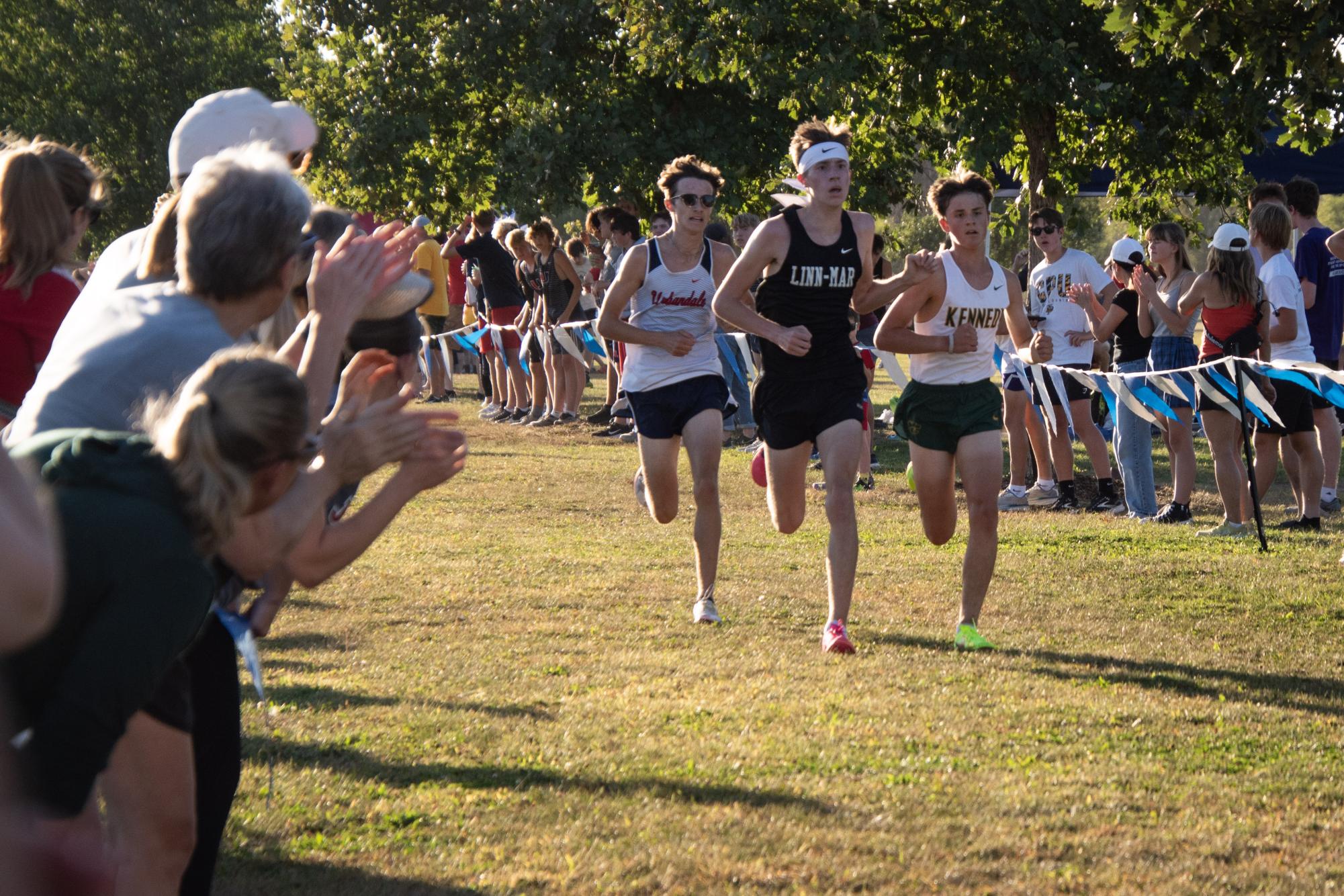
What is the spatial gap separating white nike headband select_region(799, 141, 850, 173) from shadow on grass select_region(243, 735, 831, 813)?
3.24 meters

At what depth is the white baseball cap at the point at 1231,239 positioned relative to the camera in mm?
9984

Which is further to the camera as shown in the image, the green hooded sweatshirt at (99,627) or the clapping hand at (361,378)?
the clapping hand at (361,378)

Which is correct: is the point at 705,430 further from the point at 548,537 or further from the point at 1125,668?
the point at 548,537

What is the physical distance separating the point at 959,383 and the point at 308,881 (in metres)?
3.99

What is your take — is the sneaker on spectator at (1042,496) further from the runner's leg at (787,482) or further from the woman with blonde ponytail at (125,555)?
the woman with blonde ponytail at (125,555)

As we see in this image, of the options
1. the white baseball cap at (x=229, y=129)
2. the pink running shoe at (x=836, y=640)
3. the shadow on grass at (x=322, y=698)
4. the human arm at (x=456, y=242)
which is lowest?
the shadow on grass at (x=322, y=698)

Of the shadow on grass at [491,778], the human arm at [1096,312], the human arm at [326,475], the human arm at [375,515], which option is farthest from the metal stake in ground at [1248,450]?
the human arm at [326,475]

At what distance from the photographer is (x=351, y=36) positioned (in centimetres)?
2420

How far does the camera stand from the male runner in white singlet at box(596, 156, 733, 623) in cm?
766

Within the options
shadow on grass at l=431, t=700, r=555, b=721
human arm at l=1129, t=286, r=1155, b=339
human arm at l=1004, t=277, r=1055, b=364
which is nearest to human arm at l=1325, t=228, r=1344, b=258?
human arm at l=1129, t=286, r=1155, b=339

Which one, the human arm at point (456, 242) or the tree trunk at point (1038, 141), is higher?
the tree trunk at point (1038, 141)

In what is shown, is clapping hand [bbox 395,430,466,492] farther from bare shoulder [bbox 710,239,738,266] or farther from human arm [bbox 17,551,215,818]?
bare shoulder [bbox 710,239,738,266]

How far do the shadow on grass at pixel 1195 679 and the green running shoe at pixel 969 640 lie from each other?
5 centimetres

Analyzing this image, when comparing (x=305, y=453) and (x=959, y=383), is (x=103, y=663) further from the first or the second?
(x=959, y=383)
